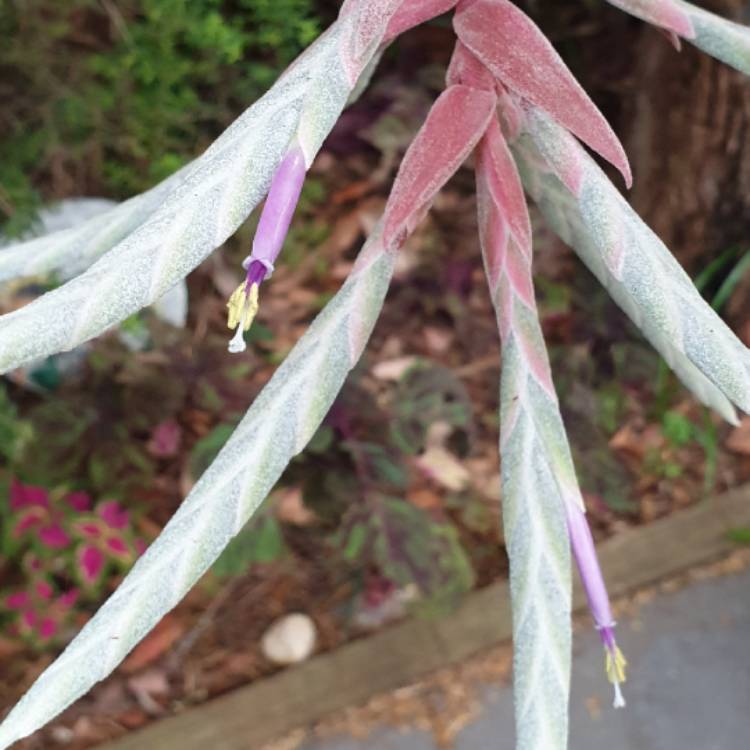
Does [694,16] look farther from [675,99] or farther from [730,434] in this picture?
[730,434]

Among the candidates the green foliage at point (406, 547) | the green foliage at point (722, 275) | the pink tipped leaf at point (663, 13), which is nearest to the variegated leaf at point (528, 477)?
the pink tipped leaf at point (663, 13)

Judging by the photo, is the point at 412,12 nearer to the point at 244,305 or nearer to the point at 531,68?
the point at 531,68

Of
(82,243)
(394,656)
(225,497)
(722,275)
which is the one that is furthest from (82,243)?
(722,275)

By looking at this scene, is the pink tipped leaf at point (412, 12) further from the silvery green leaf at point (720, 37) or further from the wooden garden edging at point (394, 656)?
the wooden garden edging at point (394, 656)

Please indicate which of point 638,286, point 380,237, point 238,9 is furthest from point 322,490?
point 238,9

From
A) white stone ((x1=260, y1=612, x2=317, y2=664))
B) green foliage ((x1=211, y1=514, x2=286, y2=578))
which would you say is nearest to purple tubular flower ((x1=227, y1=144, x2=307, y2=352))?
green foliage ((x1=211, y1=514, x2=286, y2=578))

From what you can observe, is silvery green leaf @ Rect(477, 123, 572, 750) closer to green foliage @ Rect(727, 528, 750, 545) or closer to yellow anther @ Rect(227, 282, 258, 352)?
yellow anther @ Rect(227, 282, 258, 352)
